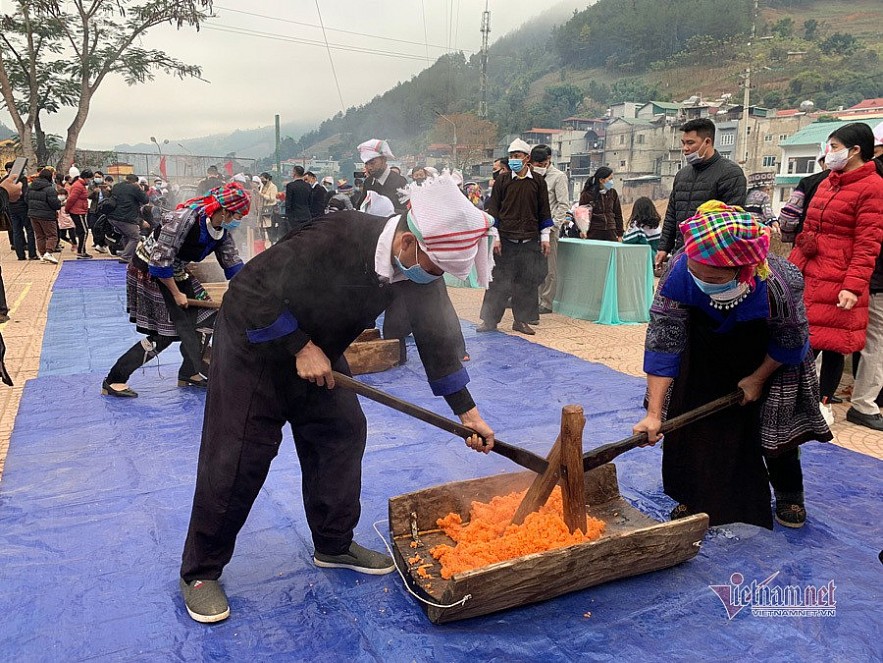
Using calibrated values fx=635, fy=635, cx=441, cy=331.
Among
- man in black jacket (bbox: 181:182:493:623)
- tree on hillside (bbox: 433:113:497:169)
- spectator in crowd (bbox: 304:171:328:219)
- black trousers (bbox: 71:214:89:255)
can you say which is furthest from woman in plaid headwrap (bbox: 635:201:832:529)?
tree on hillside (bbox: 433:113:497:169)

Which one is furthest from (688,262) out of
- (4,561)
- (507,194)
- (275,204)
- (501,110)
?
(501,110)

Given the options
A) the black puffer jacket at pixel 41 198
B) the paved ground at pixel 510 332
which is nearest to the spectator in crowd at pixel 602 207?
the paved ground at pixel 510 332

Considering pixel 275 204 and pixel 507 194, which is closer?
pixel 507 194

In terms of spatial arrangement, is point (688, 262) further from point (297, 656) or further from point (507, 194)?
point (507, 194)

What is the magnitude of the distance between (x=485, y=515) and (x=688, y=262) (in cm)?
130

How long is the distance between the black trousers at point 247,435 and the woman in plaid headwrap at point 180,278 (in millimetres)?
1997

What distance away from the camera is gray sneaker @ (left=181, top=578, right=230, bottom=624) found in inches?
86.7

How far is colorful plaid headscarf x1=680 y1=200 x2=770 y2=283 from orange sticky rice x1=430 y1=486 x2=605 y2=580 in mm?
1160

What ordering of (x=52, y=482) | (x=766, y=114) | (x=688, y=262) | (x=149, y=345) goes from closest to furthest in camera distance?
(x=688, y=262) < (x=52, y=482) < (x=149, y=345) < (x=766, y=114)

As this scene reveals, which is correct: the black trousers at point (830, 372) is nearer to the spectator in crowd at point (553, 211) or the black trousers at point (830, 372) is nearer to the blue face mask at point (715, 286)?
the blue face mask at point (715, 286)

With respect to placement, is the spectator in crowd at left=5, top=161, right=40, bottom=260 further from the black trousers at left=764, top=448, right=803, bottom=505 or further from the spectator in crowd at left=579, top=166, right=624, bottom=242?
the black trousers at left=764, top=448, right=803, bottom=505

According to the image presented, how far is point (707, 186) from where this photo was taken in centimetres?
462

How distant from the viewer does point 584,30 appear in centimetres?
5262

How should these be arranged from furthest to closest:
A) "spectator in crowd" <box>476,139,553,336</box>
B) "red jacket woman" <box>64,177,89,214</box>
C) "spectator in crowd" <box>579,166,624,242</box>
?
"red jacket woman" <box>64,177,89,214</box>, "spectator in crowd" <box>579,166,624,242</box>, "spectator in crowd" <box>476,139,553,336</box>
